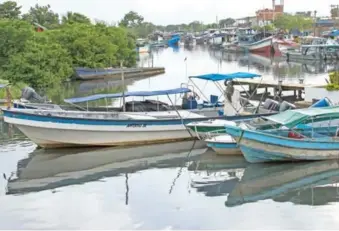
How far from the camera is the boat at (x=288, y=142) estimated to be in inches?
596

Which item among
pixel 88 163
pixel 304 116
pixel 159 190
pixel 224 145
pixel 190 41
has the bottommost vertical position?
pixel 190 41

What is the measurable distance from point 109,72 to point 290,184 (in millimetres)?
32162

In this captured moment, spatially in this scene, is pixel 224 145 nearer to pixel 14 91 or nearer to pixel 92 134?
pixel 92 134

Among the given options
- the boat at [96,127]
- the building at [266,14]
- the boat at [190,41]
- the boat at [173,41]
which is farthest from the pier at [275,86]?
the building at [266,14]

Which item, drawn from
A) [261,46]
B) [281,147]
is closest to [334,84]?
[281,147]

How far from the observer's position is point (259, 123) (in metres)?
17.2

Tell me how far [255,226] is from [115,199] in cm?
346

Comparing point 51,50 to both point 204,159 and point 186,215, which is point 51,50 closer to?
point 204,159

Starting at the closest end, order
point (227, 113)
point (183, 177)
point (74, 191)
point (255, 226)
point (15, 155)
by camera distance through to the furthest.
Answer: point (255, 226) → point (74, 191) → point (183, 177) → point (15, 155) → point (227, 113)

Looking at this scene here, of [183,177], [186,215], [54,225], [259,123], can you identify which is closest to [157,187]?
[183,177]

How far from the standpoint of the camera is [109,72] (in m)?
44.9

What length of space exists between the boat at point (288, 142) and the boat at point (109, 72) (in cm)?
2901

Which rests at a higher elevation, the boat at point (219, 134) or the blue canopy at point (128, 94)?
the blue canopy at point (128, 94)

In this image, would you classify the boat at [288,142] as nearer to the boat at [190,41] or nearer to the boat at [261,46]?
the boat at [261,46]
